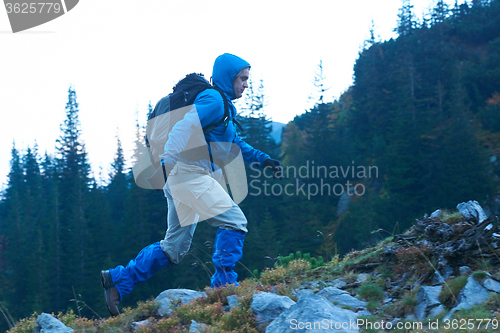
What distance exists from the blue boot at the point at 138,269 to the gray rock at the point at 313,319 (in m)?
1.58

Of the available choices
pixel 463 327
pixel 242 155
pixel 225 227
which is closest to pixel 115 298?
pixel 225 227

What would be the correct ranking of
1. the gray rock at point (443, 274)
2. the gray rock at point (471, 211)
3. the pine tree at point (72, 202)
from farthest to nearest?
the pine tree at point (72, 202) → the gray rock at point (471, 211) → the gray rock at point (443, 274)

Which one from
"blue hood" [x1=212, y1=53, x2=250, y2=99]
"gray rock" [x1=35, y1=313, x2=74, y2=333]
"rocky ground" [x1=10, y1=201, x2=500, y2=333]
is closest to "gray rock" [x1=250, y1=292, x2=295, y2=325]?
"rocky ground" [x1=10, y1=201, x2=500, y2=333]

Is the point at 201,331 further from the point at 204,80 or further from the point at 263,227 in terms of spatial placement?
the point at 263,227

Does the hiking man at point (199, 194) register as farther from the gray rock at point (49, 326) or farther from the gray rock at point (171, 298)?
the gray rock at point (49, 326)

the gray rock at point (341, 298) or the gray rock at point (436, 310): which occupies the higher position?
the gray rock at point (436, 310)

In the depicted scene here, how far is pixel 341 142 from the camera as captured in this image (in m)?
46.5

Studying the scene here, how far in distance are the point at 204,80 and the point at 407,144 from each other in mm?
36798

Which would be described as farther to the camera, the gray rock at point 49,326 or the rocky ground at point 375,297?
the gray rock at point 49,326

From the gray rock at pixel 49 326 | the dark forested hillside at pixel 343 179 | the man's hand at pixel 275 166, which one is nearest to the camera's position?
the gray rock at pixel 49 326

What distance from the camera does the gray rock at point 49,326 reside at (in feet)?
12.6

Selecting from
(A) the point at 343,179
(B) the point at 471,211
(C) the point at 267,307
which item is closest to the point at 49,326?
(C) the point at 267,307

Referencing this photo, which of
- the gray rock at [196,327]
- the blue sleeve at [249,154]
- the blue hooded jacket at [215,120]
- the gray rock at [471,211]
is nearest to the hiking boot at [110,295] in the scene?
the gray rock at [196,327]

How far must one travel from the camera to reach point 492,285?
9.71ft
